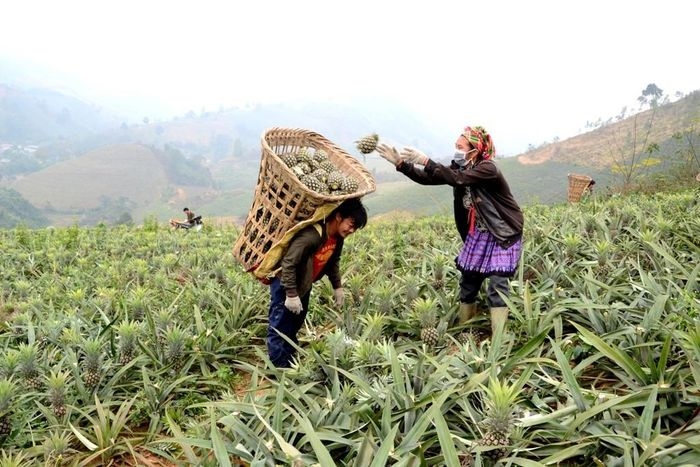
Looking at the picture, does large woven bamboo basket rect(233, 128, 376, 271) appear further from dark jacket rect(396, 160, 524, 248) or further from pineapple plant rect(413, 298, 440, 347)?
pineapple plant rect(413, 298, 440, 347)

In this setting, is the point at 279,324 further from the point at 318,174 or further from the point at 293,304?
the point at 318,174

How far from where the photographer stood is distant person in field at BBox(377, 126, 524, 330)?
9.65 ft

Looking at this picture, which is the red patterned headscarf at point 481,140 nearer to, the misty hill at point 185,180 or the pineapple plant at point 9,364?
the pineapple plant at point 9,364

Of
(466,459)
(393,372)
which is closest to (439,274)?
(393,372)

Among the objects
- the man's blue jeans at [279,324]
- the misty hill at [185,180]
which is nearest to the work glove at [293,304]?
the man's blue jeans at [279,324]

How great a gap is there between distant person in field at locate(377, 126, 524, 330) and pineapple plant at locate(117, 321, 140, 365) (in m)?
2.12

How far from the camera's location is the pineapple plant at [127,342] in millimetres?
3125

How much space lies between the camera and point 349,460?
79.2 inches

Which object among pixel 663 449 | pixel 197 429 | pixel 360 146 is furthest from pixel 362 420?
pixel 360 146

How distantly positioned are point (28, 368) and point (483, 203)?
3.22 m

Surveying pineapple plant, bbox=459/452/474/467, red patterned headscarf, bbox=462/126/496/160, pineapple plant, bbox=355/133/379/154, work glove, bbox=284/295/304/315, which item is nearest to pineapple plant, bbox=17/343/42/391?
work glove, bbox=284/295/304/315

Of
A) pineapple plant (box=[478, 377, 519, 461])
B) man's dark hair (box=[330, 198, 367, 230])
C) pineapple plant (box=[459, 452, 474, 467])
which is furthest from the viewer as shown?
man's dark hair (box=[330, 198, 367, 230])

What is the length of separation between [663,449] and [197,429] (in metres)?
2.06

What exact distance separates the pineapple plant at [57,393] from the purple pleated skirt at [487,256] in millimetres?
2729
